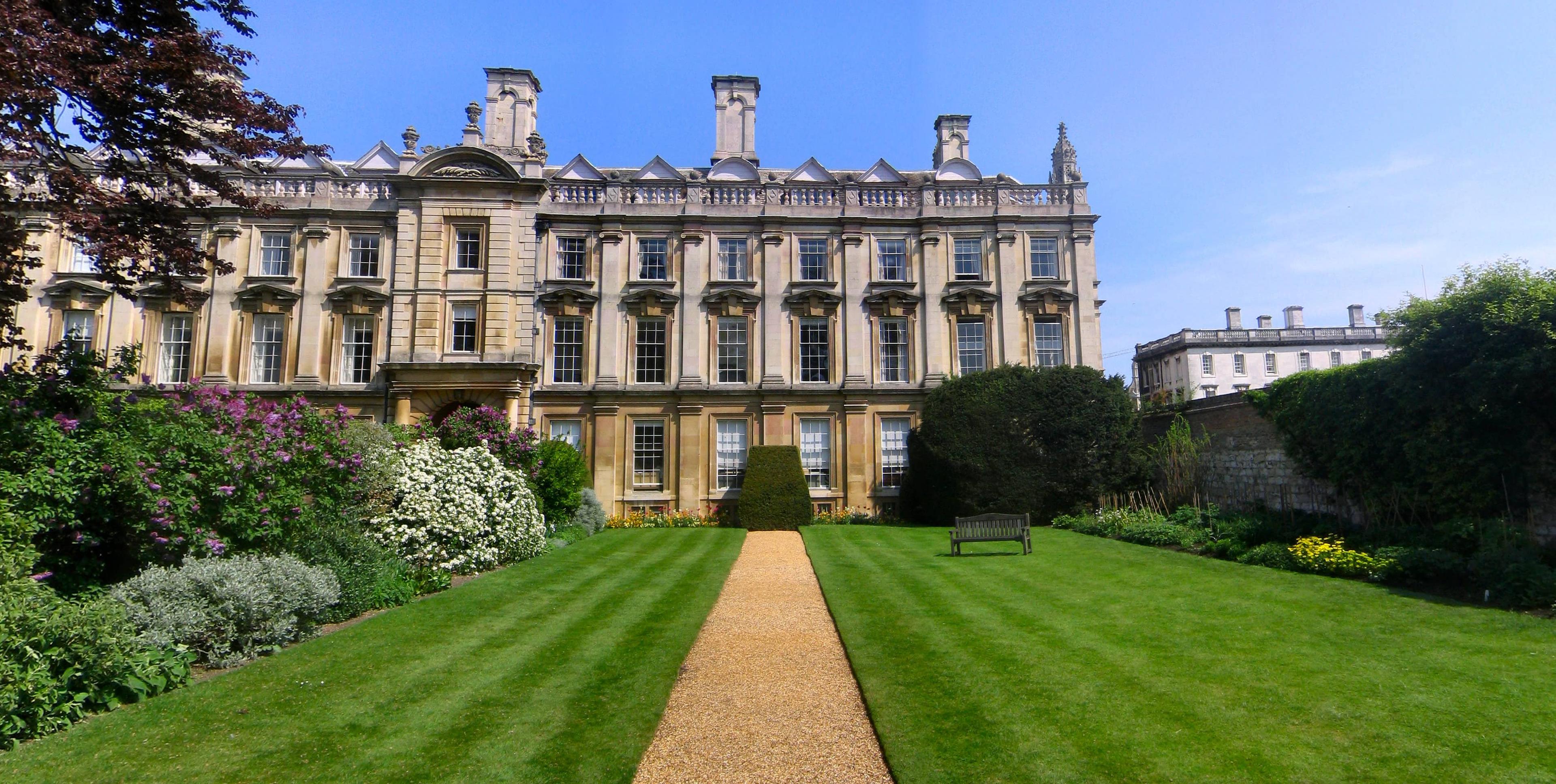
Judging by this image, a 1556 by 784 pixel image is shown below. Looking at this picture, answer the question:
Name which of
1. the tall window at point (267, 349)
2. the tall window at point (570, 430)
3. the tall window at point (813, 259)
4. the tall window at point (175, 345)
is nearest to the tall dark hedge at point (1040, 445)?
the tall window at point (813, 259)

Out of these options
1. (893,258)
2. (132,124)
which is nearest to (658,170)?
(893,258)

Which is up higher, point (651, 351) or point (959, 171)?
point (959, 171)

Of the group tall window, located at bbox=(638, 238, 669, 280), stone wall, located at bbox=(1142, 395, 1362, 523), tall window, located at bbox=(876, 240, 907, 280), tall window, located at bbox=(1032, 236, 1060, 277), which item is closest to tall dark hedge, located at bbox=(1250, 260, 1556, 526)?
stone wall, located at bbox=(1142, 395, 1362, 523)

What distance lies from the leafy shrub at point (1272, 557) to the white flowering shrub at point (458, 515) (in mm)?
12815

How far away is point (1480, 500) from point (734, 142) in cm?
2140

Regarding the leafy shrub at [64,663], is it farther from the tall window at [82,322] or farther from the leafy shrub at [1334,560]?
the tall window at [82,322]

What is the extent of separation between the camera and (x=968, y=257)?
25.3 metres

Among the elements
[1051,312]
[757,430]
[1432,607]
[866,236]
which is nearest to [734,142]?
[866,236]

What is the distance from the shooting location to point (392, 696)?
6.59 metres

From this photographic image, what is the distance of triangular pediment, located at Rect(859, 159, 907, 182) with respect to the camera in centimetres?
2569

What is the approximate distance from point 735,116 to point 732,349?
26.5 ft

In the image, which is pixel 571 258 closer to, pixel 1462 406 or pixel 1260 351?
pixel 1462 406

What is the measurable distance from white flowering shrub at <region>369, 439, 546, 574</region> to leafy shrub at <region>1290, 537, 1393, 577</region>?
13.3 meters

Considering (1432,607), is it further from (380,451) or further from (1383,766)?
(380,451)
